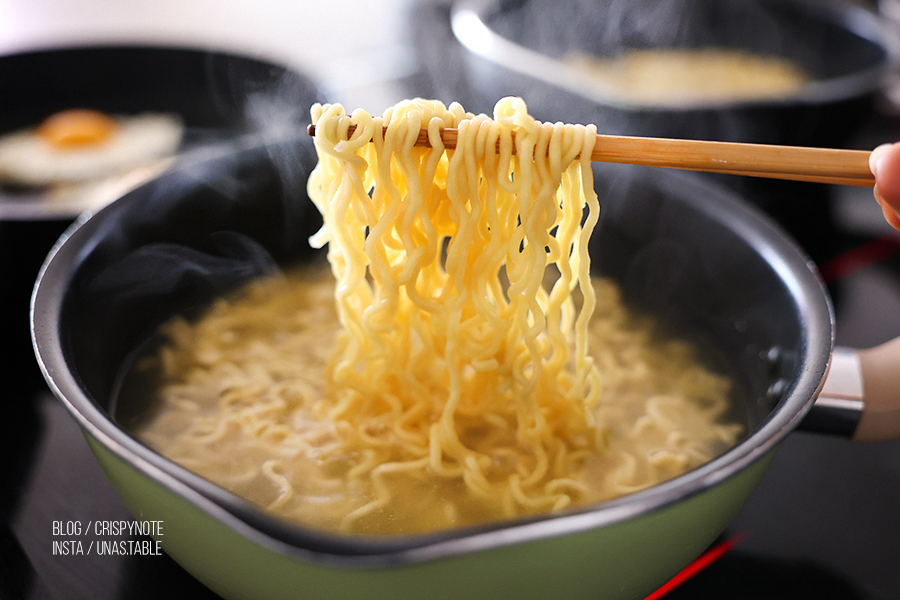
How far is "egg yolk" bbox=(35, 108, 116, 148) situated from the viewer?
2.60 m

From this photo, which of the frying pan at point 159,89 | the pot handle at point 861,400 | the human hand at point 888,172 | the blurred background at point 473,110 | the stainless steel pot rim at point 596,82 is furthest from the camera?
the frying pan at point 159,89

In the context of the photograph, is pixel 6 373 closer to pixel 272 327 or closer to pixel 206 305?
pixel 206 305

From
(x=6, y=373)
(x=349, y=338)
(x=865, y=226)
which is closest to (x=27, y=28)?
(x=6, y=373)

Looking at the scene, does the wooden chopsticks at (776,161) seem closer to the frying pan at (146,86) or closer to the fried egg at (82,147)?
the frying pan at (146,86)

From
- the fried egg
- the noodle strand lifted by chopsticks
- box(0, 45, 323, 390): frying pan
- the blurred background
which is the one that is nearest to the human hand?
the noodle strand lifted by chopsticks

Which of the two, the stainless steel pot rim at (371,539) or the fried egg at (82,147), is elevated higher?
the stainless steel pot rim at (371,539)

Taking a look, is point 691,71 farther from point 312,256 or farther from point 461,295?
point 461,295

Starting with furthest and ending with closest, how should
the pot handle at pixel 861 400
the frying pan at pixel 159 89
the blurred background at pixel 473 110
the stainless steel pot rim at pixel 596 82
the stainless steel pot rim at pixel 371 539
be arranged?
the frying pan at pixel 159 89, the stainless steel pot rim at pixel 596 82, the blurred background at pixel 473 110, the pot handle at pixel 861 400, the stainless steel pot rim at pixel 371 539

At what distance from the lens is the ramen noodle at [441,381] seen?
1.24 m

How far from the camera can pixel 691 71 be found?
3266mm

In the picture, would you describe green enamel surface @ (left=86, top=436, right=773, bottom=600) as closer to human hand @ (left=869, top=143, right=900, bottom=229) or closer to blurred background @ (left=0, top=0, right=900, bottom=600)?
blurred background @ (left=0, top=0, right=900, bottom=600)

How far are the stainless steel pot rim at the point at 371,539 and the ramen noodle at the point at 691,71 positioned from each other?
2.12m

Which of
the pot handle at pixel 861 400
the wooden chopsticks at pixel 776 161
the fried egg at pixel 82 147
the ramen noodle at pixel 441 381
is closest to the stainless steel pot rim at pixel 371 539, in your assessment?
the pot handle at pixel 861 400

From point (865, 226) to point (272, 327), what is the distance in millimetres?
1937
